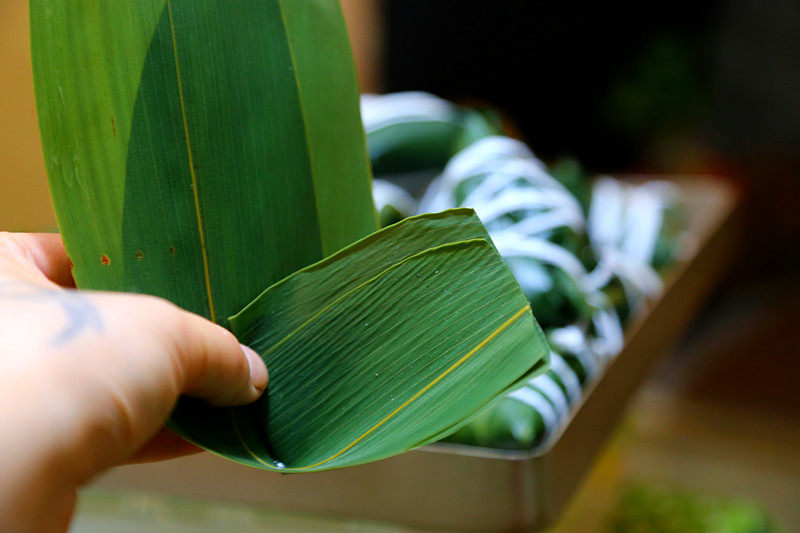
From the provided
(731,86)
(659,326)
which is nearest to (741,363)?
(731,86)

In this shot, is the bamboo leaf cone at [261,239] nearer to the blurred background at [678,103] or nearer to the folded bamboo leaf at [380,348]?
the folded bamboo leaf at [380,348]

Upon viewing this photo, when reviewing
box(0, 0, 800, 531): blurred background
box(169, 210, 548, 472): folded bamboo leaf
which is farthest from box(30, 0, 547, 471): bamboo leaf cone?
box(0, 0, 800, 531): blurred background

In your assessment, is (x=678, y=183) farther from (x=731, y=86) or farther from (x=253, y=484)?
(x=253, y=484)

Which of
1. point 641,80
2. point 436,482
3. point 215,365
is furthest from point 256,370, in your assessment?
point 641,80

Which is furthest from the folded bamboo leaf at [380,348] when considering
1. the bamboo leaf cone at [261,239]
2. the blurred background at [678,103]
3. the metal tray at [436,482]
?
the blurred background at [678,103]

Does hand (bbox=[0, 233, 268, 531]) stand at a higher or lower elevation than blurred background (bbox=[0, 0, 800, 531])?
higher

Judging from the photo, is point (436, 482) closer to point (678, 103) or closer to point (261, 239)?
point (261, 239)

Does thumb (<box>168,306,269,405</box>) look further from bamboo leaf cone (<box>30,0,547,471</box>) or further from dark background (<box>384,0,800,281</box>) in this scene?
dark background (<box>384,0,800,281</box>)
